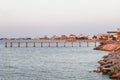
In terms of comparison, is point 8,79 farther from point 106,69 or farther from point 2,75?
point 106,69

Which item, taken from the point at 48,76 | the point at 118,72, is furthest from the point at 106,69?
the point at 48,76

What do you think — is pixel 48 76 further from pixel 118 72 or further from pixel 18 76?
pixel 118 72

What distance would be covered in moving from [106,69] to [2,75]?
46.7 ft

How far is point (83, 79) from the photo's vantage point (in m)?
42.8

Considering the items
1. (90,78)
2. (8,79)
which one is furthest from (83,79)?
(8,79)

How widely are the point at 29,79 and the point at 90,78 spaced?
25.0 feet

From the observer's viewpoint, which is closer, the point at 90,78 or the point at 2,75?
the point at 90,78

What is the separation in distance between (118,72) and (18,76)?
13780 mm

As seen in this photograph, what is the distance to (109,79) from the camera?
130ft

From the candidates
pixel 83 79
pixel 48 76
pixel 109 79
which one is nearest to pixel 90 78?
pixel 83 79

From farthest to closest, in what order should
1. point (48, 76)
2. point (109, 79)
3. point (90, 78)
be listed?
1. point (48, 76)
2. point (90, 78)
3. point (109, 79)

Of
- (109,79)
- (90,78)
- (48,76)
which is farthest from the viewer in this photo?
(48,76)

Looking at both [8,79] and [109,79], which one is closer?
[109,79]

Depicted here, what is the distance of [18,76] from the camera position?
1823 inches
